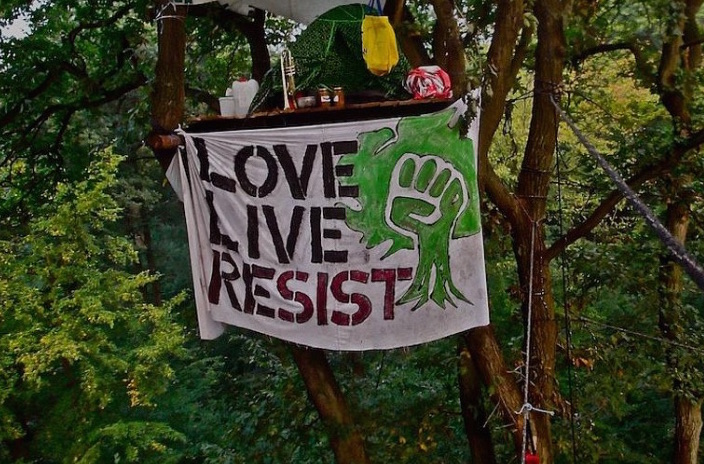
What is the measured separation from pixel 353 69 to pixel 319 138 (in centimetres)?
87

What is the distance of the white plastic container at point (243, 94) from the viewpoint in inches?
163

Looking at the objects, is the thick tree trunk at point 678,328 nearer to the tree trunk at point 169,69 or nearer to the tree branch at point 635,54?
the tree branch at point 635,54

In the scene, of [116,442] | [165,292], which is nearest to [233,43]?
[116,442]

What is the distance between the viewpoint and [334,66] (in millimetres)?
4332

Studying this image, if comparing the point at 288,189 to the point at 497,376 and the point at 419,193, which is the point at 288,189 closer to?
the point at 419,193

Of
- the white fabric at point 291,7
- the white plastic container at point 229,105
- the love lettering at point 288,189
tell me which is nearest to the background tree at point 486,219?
the white fabric at point 291,7

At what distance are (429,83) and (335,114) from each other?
1.83 ft

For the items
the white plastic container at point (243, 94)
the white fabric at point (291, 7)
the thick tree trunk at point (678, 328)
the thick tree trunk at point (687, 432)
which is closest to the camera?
the white plastic container at point (243, 94)

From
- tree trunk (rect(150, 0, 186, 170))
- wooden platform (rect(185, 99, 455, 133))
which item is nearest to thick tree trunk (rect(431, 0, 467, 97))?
wooden platform (rect(185, 99, 455, 133))

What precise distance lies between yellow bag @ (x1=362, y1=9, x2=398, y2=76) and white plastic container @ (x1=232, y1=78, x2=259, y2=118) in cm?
79

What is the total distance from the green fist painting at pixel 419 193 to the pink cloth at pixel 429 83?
0.54 ft

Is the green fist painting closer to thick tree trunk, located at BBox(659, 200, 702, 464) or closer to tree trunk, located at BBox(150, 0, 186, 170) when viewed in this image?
tree trunk, located at BBox(150, 0, 186, 170)

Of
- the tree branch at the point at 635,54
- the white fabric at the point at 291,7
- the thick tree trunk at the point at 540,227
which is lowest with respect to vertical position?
the thick tree trunk at the point at 540,227

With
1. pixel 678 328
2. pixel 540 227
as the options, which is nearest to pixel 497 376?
pixel 540 227
